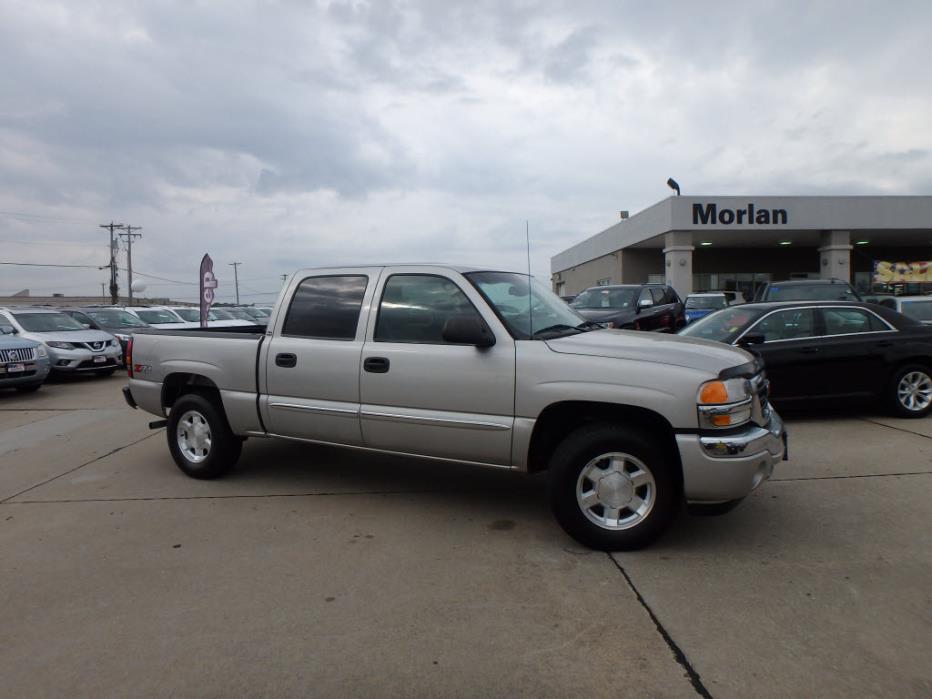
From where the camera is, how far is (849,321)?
774cm

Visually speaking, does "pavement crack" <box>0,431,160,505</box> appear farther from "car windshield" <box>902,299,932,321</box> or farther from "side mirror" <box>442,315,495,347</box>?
"car windshield" <box>902,299,932,321</box>

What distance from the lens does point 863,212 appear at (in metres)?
27.5

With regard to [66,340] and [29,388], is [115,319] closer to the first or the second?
[66,340]

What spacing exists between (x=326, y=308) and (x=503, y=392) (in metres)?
1.68

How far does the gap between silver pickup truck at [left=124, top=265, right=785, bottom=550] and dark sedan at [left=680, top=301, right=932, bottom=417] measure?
3.42 m

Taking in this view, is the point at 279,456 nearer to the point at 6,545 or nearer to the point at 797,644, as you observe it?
the point at 6,545

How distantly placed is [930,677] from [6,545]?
5.19 metres

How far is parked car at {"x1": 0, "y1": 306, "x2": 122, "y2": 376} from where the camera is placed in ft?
43.5

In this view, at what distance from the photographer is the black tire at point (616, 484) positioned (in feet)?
12.6

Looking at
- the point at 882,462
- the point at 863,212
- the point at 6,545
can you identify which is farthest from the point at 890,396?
the point at 863,212

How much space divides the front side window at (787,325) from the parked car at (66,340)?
12.6 meters

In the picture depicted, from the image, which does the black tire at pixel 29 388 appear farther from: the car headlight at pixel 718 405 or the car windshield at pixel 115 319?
the car headlight at pixel 718 405

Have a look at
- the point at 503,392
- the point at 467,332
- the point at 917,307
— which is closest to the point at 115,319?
the point at 467,332

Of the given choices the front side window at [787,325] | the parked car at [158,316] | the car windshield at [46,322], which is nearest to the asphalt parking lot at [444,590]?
the front side window at [787,325]
